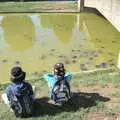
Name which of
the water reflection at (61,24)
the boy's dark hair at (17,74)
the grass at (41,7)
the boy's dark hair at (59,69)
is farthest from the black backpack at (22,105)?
the grass at (41,7)

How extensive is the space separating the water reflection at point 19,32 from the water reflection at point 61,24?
89 centimetres

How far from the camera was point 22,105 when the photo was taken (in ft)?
19.8

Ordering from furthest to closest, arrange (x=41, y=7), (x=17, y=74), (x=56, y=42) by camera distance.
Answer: (x=41, y=7), (x=56, y=42), (x=17, y=74)

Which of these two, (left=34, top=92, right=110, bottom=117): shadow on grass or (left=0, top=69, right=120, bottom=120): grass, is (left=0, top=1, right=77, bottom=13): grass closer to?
(left=0, top=69, right=120, bottom=120): grass

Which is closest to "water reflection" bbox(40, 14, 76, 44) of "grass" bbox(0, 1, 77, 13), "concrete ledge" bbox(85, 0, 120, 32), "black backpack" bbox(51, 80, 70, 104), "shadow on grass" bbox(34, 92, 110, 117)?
"grass" bbox(0, 1, 77, 13)

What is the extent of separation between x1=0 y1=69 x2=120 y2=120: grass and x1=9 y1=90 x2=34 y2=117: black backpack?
4.9 inches

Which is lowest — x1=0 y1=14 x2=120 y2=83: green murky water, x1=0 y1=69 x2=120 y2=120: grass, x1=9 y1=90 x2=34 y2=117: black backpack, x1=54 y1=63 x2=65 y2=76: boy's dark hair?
x1=0 y1=14 x2=120 y2=83: green murky water

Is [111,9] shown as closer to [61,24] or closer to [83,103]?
[61,24]

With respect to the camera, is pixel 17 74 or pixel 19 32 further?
pixel 19 32

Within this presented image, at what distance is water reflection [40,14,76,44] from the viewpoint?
50.2ft

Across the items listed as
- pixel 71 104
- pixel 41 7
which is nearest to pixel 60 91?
pixel 71 104

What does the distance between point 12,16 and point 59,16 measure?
9.07 ft

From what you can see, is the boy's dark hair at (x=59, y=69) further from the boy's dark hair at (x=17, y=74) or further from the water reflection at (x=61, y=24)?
the water reflection at (x=61, y=24)

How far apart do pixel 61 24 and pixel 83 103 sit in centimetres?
1157
